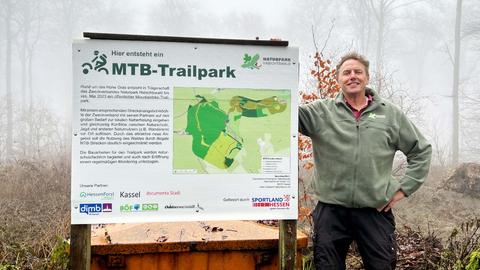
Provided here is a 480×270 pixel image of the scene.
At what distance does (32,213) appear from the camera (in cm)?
777

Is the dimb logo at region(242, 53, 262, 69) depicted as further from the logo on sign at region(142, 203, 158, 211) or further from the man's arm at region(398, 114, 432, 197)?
the man's arm at region(398, 114, 432, 197)

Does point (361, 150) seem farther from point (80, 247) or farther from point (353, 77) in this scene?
point (80, 247)

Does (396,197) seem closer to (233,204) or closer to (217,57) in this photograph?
(233,204)

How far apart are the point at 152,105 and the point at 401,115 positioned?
69.4 inches

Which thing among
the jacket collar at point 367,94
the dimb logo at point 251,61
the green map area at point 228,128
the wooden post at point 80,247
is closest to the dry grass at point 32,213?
the wooden post at point 80,247

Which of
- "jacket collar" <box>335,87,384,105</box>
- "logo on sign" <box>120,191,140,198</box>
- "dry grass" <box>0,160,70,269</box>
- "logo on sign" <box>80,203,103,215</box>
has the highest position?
"jacket collar" <box>335,87,384,105</box>

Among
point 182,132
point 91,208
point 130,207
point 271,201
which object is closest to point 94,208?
point 91,208

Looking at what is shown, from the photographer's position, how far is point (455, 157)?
60.9 feet

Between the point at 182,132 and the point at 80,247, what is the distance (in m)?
0.95

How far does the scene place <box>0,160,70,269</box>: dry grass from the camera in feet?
15.7

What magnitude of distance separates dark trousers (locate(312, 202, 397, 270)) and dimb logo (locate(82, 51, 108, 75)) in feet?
5.89

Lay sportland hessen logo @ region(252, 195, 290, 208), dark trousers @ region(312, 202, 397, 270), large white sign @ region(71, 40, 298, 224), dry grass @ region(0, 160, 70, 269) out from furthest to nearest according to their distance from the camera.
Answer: dry grass @ region(0, 160, 70, 269) < dark trousers @ region(312, 202, 397, 270) < sportland hessen logo @ region(252, 195, 290, 208) < large white sign @ region(71, 40, 298, 224)

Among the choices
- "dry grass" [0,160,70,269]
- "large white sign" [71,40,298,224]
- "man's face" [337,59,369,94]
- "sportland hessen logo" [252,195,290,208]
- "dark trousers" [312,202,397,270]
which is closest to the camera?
"large white sign" [71,40,298,224]

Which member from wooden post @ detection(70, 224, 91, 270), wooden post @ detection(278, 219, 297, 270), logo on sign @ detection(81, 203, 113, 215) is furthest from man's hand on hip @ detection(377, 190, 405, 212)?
wooden post @ detection(70, 224, 91, 270)
